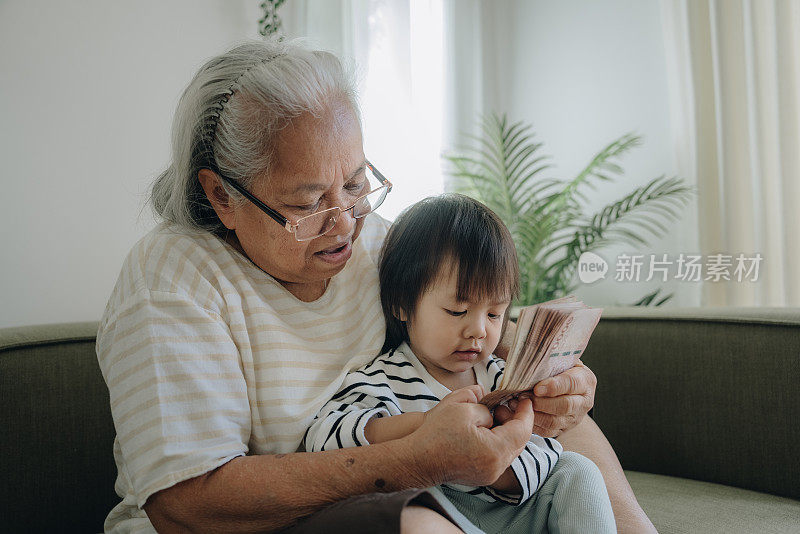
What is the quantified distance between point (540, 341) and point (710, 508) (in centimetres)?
88

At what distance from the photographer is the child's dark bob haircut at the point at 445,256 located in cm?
130

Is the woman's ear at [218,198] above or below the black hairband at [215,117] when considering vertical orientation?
below

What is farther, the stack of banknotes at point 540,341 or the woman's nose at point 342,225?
the woman's nose at point 342,225

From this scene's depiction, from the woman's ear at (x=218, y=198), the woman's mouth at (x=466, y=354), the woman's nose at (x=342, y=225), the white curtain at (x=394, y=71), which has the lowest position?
the woman's mouth at (x=466, y=354)

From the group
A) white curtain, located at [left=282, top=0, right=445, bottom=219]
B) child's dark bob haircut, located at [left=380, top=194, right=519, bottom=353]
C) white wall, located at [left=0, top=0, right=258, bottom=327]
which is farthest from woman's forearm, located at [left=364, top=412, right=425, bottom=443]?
white curtain, located at [left=282, top=0, right=445, bottom=219]

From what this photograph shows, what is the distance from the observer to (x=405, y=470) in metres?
1.02

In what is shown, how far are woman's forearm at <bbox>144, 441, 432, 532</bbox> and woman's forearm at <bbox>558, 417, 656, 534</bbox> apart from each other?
0.49 meters

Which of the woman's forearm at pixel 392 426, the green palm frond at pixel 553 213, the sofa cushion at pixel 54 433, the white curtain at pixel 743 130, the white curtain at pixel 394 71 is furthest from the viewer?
→ the white curtain at pixel 394 71

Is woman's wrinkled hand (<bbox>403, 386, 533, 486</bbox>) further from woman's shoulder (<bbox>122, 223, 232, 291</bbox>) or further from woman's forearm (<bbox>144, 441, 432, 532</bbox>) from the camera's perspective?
woman's shoulder (<bbox>122, 223, 232, 291</bbox>)

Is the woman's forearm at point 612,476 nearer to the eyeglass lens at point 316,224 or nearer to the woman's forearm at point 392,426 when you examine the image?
the woman's forearm at point 392,426

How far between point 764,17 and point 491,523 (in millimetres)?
2601

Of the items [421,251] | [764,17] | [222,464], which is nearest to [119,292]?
[222,464]

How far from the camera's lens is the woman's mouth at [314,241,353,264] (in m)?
1.28

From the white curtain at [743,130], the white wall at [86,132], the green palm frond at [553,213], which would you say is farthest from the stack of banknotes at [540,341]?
Answer: the white curtain at [743,130]
